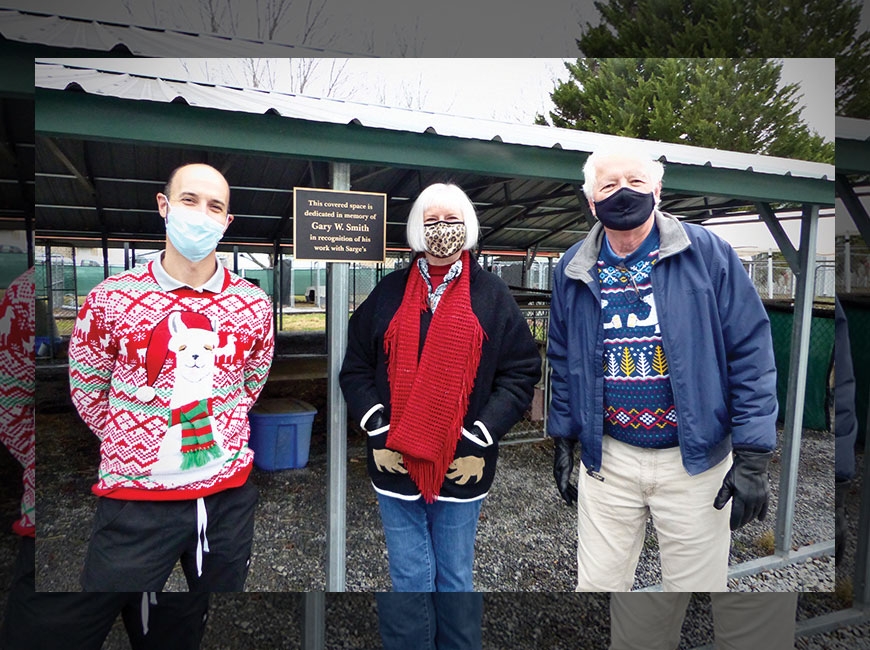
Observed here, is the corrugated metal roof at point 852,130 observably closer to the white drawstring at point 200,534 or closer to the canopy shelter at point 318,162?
the canopy shelter at point 318,162

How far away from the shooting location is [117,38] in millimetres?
2459

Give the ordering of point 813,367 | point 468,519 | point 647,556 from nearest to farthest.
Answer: point 468,519
point 647,556
point 813,367

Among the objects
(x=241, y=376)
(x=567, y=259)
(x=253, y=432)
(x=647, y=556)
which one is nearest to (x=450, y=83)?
(x=567, y=259)

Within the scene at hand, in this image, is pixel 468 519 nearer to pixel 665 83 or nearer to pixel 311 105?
pixel 311 105

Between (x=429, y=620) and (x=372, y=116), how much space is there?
2184 millimetres

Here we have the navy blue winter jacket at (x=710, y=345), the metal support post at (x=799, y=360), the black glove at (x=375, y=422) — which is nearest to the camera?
the navy blue winter jacket at (x=710, y=345)

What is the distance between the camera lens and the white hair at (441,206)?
8.02ft

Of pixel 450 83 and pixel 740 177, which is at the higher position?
pixel 450 83

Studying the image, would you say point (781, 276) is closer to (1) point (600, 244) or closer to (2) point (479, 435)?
(1) point (600, 244)

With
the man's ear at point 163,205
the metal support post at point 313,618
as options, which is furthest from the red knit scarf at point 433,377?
the man's ear at point 163,205

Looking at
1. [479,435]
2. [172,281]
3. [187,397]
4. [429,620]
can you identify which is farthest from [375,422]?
[172,281]

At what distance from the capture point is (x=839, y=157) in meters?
2.99

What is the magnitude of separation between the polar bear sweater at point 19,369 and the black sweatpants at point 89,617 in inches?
9.0

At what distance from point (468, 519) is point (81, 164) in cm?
301
